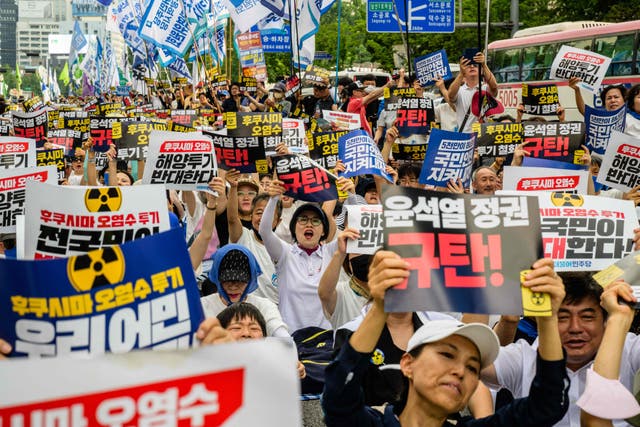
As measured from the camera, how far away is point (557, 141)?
848 centimetres

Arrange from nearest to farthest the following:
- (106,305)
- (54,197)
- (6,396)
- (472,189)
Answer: (6,396), (106,305), (54,197), (472,189)

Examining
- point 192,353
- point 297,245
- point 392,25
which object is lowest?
point 297,245

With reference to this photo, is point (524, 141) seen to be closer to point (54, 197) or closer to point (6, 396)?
point (54, 197)

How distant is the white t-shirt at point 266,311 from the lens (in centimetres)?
532

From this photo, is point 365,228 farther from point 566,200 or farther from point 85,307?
point 85,307

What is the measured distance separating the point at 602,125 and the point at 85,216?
216 inches

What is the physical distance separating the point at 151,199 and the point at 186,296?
163cm

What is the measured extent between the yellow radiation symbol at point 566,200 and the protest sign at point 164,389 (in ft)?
8.88

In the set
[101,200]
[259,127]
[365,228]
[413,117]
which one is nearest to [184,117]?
[413,117]

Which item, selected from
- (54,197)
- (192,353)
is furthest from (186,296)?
(54,197)

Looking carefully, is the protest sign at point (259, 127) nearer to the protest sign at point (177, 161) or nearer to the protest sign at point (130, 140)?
the protest sign at point (177, 161)

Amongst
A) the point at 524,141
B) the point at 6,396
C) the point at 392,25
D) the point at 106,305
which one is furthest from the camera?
the point at 392,25

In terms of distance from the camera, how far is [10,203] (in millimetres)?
6305

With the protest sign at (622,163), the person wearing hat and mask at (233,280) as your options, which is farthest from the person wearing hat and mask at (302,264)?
the protest sign at (622,163)
